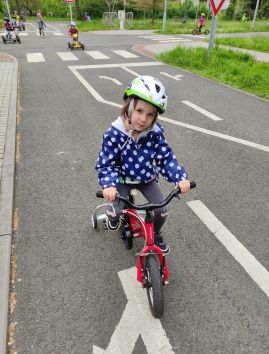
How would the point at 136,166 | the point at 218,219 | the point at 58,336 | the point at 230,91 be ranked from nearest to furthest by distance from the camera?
the point at 58,336
the point at 136,166
the point at 218,219
the point at 230,91

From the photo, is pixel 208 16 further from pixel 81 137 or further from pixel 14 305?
pixel 14 305

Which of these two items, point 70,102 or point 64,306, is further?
point 70,102

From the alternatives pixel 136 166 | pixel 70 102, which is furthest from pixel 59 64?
pixel 136 166

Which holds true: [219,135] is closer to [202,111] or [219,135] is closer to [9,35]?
[202,111]

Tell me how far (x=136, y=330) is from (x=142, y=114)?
1.89 meters

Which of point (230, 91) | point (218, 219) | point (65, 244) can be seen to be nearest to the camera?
Answer: point (65, 244)

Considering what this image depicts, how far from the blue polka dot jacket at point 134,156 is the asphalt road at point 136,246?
114cm

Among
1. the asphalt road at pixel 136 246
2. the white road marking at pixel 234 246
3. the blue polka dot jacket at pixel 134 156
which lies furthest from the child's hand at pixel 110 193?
the white road marking at pixel 234 246

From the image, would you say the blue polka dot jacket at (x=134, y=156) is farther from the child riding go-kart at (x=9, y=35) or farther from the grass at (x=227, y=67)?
the child riding go-kart at (x=9, y=35)

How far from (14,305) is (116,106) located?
651 centimetres

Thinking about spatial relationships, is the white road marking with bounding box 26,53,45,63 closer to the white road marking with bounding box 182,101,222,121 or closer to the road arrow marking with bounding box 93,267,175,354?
the white road marking with bounding box 182,101,222,121

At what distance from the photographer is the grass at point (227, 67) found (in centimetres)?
1051

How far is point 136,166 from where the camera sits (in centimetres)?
290

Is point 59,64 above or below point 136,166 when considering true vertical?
below
